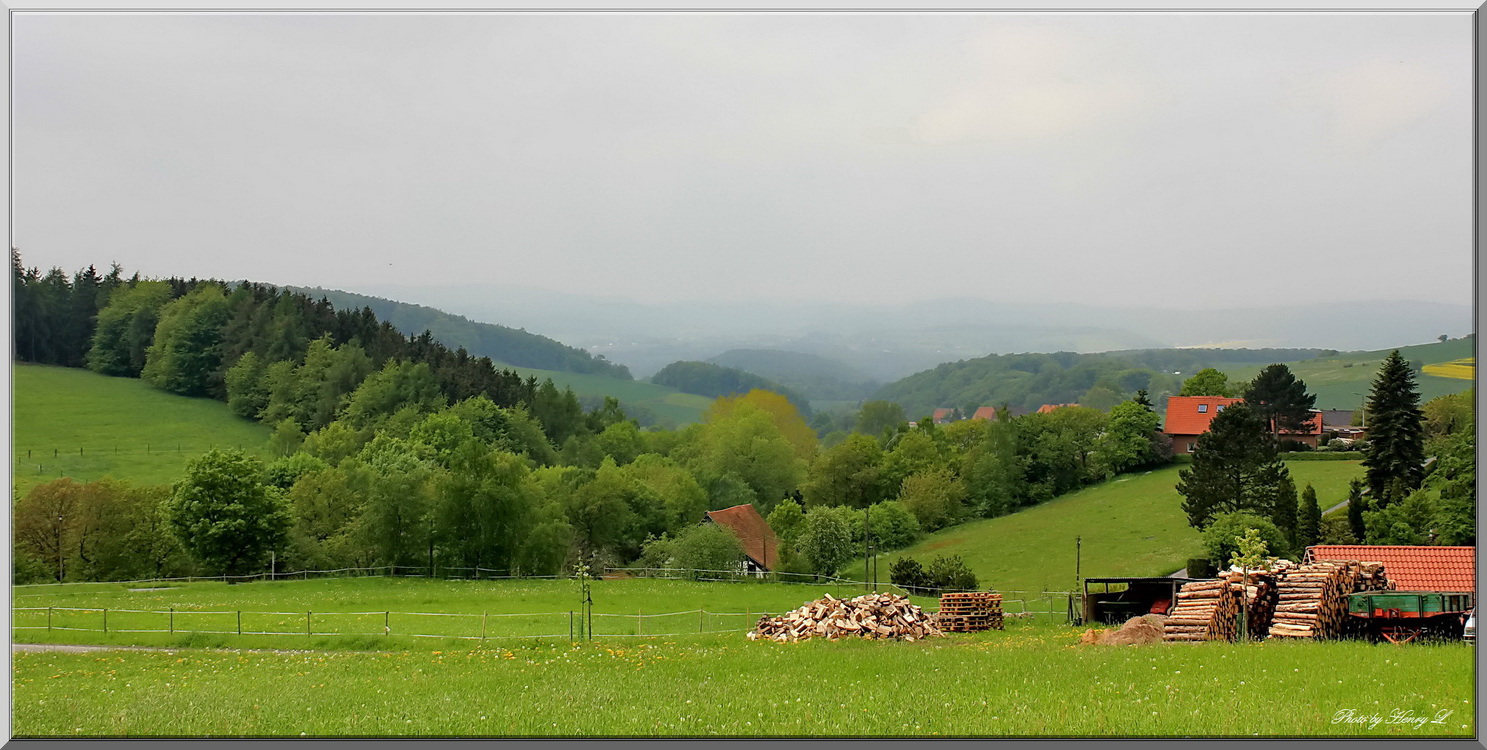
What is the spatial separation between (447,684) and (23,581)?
35296 millimetres

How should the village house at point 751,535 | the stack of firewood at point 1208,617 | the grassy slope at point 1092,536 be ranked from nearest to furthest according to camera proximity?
the stack of firewood at point 1208,617 < the grassy slope at point 1092,536 < the village house at point 751,535

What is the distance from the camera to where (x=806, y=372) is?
99625mm

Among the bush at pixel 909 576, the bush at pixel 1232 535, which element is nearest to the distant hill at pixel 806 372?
the bush at pixel 909 576

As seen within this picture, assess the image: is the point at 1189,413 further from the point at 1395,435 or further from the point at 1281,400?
the point at 1395,435

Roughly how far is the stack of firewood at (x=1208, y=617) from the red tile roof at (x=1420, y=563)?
22.7 feet

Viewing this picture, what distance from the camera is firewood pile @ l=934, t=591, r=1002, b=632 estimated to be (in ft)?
83.8

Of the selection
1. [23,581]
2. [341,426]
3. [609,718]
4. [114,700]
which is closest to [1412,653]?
[609,718]

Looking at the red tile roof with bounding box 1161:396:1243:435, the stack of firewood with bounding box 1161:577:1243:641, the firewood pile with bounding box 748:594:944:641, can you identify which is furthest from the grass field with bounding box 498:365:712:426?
the stack of firewood with bounding box 1161:577:1243:641

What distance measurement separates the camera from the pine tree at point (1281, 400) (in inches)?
2379

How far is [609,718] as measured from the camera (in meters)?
12.3

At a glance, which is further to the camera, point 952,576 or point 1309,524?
point 1309,524

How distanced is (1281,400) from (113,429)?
7102cm

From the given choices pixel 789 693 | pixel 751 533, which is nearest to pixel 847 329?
pixel 751 533

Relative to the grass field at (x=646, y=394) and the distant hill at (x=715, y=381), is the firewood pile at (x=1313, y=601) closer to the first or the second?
the grass field at (x=646, y=394)
